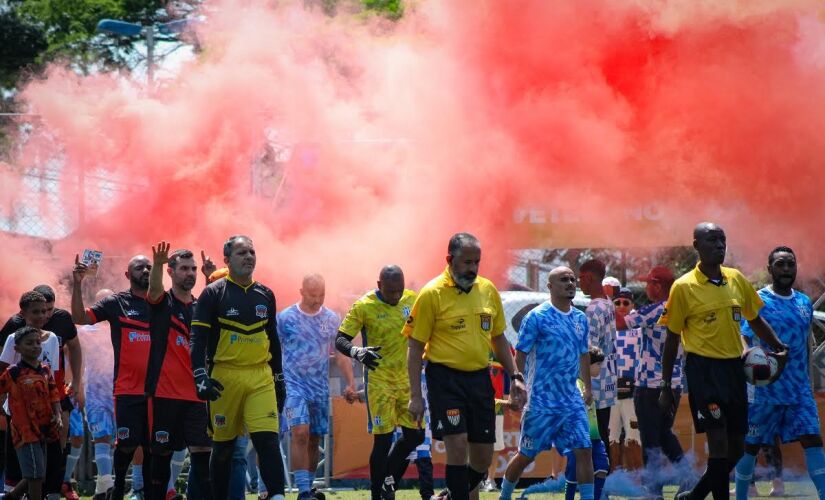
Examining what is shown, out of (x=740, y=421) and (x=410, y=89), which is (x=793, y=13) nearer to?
(x=410, y=89)

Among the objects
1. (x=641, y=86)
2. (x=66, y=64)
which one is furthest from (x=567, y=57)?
(x=66, y=64)

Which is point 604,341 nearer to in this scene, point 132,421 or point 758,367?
point 758,367

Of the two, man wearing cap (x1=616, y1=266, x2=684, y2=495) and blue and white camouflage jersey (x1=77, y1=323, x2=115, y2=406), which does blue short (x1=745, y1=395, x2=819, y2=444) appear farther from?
blue and white camouflage jersey (x1=77, y1=323, x2=115, y2=406)

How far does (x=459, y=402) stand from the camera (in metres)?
8.88

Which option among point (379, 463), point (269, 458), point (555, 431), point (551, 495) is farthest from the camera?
point (551, 495)

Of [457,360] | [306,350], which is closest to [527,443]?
[457,360]

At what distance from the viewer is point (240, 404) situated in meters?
8.89

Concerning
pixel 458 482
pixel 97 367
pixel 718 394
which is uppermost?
pixel 97 367

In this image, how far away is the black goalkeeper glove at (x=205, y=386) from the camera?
8.53m

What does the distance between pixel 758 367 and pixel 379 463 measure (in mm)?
3387

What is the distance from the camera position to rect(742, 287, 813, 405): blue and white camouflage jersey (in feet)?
33.2

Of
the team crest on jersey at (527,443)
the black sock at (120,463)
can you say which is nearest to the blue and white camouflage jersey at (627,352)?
the team crest on jersey at (527,443)

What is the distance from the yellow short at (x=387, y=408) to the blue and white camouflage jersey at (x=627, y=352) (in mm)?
2929

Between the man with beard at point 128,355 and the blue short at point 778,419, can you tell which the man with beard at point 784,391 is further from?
the man with beard at point 128,355
